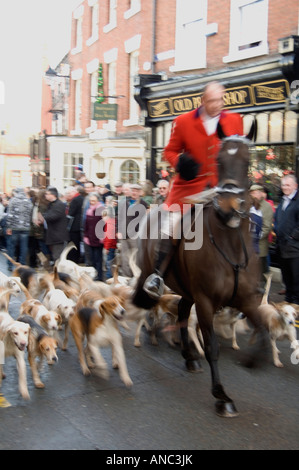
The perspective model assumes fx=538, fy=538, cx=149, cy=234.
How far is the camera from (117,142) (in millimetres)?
18297

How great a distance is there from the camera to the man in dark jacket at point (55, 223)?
11.2 m

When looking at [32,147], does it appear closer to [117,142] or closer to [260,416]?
[117,142]

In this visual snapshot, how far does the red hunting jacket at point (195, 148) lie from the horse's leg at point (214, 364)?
1.29 m

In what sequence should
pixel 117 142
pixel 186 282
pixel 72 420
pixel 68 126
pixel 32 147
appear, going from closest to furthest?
pixel 72 420, pixel 186 282, pixel 117 142, pixel 68 126, pixel 32 147

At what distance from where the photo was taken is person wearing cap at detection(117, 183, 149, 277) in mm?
9969

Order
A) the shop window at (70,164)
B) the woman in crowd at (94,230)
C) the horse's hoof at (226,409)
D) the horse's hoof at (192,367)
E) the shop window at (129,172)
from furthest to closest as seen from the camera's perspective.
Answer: the shop window at (70,164)
the shop window at (129,172)
the woman in crowd at (94,230)
the horse's hoof at (192,367)
the horse's hoof at (226,409)

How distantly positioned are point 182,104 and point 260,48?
8.84 feet

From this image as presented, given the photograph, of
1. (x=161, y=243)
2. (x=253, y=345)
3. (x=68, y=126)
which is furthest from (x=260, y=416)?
(x=68, y=126)

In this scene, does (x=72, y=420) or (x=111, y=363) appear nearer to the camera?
(x=72, y=420)

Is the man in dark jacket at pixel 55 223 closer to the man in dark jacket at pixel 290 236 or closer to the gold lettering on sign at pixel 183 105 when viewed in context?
the man in dark jacket at pixel 290 236

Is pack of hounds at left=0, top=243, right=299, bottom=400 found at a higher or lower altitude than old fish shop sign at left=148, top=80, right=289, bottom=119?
lower

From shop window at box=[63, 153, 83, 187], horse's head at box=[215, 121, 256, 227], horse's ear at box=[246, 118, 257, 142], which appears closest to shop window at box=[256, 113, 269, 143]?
horse's ear at box=[246, 118, 257, 142]

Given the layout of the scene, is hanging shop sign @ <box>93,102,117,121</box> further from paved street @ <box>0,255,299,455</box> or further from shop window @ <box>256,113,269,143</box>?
paved street @ <box>0,255,299,455</box>

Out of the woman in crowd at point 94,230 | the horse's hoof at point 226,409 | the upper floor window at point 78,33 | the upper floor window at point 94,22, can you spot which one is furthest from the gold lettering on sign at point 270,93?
the upper floor window at point 78,33
